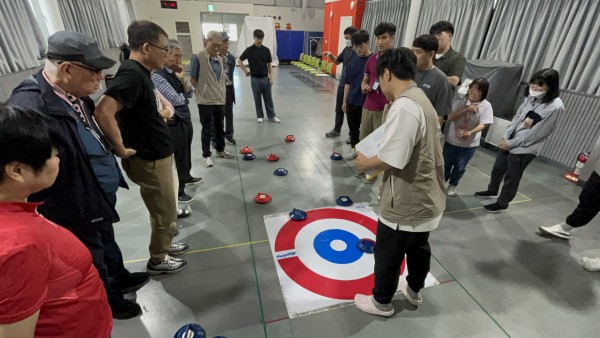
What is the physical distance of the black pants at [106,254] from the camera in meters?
1.49

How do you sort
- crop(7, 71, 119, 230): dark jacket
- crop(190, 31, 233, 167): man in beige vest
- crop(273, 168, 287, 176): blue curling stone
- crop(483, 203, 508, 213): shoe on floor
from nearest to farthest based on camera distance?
crop(7, 71, 119, 230): dark jacket
crop(483, 203, 508, 213): shoe on floor
crop(190, 31, 233, 167): man in beige vest
crop(273, 168, 287, 176): blue curling stone

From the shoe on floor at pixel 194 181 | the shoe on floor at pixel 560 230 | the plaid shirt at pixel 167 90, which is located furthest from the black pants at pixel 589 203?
the shoe on floor at pixel 194 181

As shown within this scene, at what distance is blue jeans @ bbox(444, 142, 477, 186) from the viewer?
3.35m

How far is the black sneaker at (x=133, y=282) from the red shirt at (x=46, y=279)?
1237 mm

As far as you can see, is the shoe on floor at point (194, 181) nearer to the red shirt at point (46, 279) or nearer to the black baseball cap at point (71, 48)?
the black baseball cap at point (71, 48)

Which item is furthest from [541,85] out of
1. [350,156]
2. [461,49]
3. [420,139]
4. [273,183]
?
[461,49]

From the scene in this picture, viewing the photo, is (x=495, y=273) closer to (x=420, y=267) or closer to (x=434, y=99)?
(x=420, y=267)

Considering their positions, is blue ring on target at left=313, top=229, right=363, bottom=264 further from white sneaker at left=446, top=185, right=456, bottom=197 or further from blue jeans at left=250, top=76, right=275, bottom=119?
blue jeans at left=250, top=76, right=275, bottom=119

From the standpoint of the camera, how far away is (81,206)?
1.39 m

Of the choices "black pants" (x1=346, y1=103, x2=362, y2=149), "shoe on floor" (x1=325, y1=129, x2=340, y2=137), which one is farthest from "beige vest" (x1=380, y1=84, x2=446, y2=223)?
"shoe on floor" (x1=325, y1=129, x2=340, y2=137)

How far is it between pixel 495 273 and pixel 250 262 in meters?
2.07

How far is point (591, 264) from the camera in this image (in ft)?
8.01

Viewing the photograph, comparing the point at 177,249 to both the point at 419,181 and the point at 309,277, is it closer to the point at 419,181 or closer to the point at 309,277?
the point at 309,277

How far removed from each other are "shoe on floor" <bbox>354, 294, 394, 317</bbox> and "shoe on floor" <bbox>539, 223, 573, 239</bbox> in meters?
2.01
